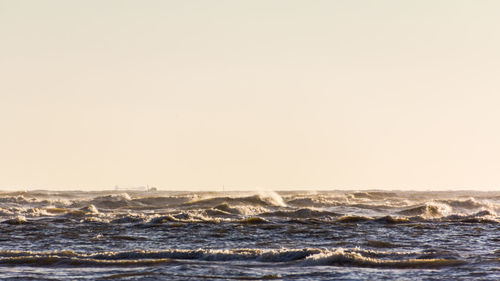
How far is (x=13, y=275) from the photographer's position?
15.3m

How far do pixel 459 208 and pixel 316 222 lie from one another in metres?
22.7

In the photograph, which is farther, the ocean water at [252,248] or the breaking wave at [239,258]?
the breaking wave at [239,258]

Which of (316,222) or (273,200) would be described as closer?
(316,222)

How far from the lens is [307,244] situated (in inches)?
867

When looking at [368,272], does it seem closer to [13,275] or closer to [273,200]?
[13,275]

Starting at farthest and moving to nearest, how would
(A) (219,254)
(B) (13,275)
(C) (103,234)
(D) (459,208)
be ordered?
(D) (459,208) < (C) (103,234) < (A) (219,254) < (B) (13,275)

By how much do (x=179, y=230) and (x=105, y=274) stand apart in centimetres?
1247

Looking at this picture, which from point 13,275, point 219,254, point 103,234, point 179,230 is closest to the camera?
point 13,275

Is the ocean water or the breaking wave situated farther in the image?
the breaking wave

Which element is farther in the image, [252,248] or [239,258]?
[252,248]

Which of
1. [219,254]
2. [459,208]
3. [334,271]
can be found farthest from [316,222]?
[459,208]

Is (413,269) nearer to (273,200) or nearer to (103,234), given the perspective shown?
(103,234)

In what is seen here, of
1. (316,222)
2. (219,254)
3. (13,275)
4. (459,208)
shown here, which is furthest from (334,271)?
(459,208)

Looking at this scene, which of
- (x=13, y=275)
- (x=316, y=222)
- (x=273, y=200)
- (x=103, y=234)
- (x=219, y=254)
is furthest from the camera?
(x=273, y=200)
